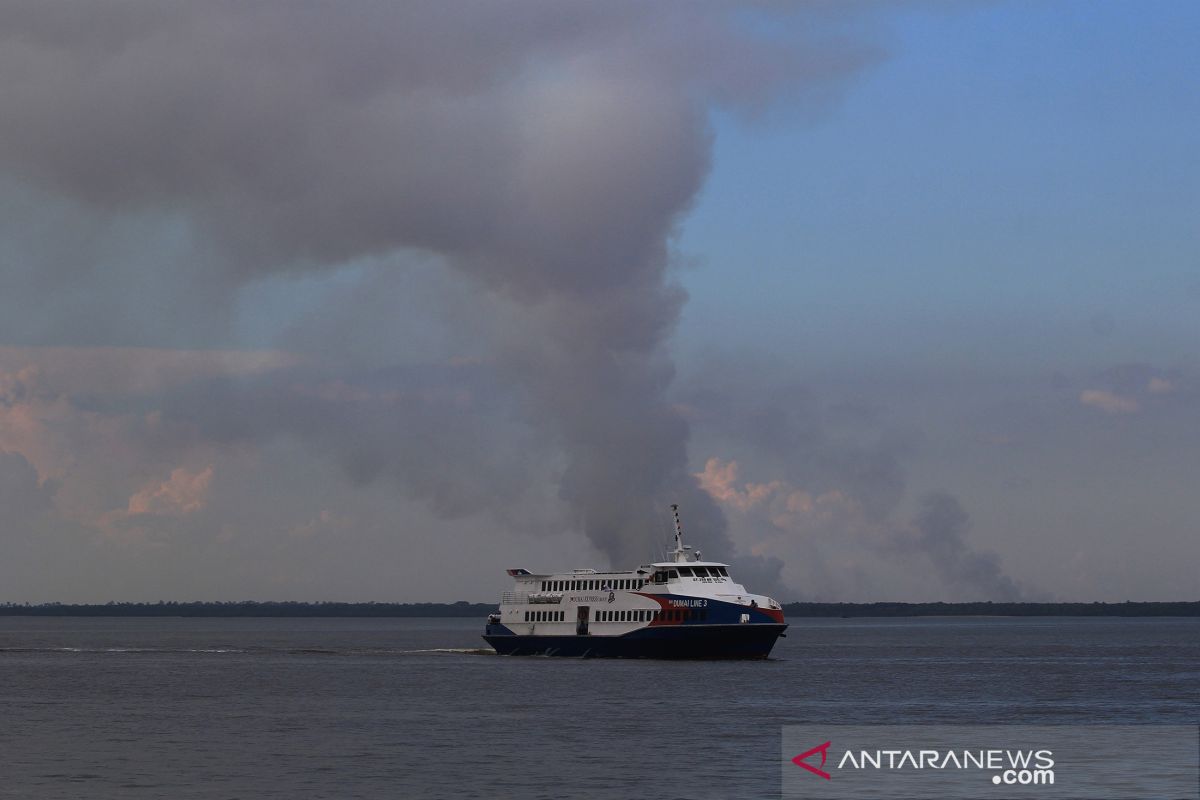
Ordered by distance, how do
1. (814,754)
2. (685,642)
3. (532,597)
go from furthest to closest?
1. (532,597)
2. (685,642)
3. (814,754)

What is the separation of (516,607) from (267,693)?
121 ft

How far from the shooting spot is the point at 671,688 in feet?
312

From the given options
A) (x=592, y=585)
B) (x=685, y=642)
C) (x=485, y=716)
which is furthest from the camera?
(x=592, y=585)

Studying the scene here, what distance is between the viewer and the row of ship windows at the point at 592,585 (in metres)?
121

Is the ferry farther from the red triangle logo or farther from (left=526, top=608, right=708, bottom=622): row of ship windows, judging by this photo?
the red triangle logo

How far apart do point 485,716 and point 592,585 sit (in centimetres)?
4682

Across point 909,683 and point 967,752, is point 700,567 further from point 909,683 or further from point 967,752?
point 967,752

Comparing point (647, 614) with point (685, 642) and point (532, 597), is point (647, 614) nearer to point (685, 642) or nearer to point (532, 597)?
point (685, 642)

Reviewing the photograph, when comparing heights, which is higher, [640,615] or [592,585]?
[592,585]

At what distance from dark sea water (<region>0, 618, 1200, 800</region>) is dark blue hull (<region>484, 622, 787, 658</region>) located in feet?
4.41

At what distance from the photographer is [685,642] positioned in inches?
4560

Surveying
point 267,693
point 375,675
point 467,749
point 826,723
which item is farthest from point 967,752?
point 375,675

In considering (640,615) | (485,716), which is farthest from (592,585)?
(485,716)

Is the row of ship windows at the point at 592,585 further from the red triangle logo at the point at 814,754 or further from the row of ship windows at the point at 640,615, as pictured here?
the red triangle logo at the point at 814,754
